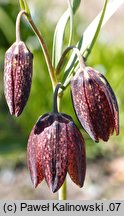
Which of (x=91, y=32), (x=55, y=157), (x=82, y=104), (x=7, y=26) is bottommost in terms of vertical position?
(x=55, y=157)

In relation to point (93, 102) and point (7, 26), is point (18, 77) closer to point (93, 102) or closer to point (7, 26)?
point (93, 102)

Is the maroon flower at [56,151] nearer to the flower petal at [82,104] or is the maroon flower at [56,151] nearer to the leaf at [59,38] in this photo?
the flower petal at [82,104]

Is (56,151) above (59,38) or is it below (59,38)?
below

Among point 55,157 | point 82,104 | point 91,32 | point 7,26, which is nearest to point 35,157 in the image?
point 55,157

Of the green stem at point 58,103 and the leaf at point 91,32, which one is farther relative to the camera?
the leaf at point 91,32

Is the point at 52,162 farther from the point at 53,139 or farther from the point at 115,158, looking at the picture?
the point at 115,158

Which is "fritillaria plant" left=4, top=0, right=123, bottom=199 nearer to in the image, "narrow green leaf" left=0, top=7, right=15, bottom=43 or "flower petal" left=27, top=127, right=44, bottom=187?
"flower petal" left=27, top=127, right=44, bottom=187

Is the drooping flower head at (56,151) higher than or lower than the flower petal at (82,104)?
lower

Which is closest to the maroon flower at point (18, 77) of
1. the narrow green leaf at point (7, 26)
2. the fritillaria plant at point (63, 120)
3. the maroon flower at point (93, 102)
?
the fritillaria plant at point (63, 120)
